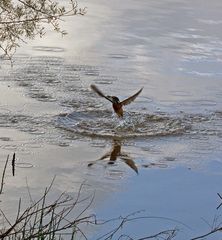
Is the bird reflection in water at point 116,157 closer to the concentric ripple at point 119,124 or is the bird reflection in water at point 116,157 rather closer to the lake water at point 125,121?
the lake water at point 125,121

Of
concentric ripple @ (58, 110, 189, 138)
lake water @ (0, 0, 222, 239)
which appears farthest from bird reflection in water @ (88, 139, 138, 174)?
concentric ripple @ (58, 110, 189, 138)

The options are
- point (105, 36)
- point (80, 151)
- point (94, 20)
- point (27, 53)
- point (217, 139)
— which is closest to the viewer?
point (80, 151)

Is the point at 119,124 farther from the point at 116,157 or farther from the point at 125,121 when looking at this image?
the point at 116,157

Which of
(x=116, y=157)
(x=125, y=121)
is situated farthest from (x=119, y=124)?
(x=116, y=157)

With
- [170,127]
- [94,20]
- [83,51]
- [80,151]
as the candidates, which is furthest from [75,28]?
[80,151]

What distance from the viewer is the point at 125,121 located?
8508 mm

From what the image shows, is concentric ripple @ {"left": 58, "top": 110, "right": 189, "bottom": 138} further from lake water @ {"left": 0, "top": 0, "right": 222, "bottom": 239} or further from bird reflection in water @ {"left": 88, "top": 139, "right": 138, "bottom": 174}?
bird reflection in water @ {"left": 88, "top": 139, "right": 138, "bottom": 174}

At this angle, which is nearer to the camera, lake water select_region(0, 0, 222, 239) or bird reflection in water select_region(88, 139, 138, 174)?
lake water select_region(0, 0, 222, 239)

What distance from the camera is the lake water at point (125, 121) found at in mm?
6090

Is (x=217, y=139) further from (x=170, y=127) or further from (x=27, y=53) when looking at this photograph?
(x=27, y=53)

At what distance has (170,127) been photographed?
838 cm

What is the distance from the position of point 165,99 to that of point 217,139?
1542 millimetres

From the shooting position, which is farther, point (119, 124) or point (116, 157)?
point (119, 124)

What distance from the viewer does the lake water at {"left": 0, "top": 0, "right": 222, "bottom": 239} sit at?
6090 millimetres
